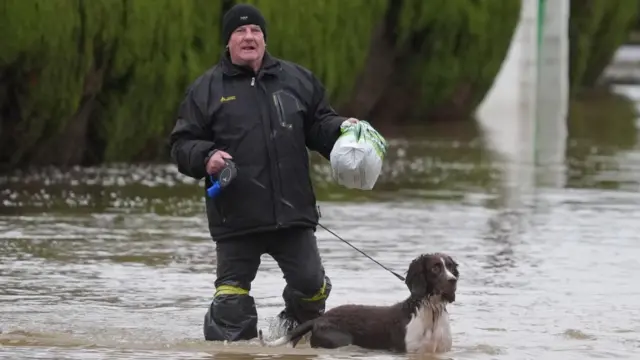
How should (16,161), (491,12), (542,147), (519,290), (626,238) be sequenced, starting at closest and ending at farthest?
(519,290), (626,238), (16,161), (542,147), (491,12)

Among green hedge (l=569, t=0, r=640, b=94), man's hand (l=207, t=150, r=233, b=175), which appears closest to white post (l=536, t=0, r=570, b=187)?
green hedge (l=569, t=0, r=640, b=94)

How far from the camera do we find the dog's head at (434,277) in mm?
7641

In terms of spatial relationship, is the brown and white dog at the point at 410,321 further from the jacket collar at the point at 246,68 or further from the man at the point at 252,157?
the jacket collar at the point at 246,68

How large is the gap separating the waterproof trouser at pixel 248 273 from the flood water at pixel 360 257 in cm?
12

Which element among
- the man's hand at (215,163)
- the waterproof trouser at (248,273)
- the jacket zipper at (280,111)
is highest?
the jacket zipper at (280,111)

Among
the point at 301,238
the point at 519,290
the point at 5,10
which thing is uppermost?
the point at 5,10

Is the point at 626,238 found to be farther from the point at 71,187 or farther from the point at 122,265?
the point at 71,187

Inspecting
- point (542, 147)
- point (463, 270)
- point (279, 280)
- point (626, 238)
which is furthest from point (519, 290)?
point (542, 147)

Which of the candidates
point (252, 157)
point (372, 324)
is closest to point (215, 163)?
point (252, 157)

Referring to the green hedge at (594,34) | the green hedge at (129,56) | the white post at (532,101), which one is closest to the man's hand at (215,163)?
the green hedge at (129,56)

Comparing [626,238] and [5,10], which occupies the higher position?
[5,10]

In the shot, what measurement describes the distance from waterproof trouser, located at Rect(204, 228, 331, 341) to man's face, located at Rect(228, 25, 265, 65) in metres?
0.86

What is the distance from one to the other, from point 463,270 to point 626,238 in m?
1.90

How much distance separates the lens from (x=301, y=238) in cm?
795
